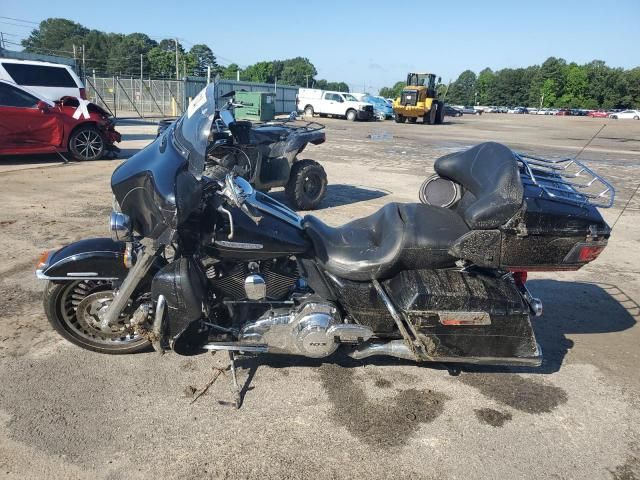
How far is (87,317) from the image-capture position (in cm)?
336

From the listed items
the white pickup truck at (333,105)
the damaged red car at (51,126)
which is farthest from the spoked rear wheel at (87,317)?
the white pickup truck at (333,105)

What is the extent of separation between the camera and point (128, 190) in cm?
283

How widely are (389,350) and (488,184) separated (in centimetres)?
116

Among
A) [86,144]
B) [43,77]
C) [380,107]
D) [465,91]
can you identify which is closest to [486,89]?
[465,91]

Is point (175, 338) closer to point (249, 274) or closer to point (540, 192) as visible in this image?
point (249, 274)

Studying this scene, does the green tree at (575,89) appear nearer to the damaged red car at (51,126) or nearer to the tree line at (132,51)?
the tree line at (132,51)

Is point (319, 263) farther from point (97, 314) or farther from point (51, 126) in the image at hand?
point (51, 126)

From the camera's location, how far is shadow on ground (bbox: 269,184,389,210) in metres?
8.12

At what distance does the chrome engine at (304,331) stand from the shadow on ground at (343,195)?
194 inches

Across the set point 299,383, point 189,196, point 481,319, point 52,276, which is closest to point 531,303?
point 481,319


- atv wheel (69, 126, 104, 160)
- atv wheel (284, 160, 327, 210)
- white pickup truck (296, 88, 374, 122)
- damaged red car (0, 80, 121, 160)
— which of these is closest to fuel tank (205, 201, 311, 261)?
atv wheel (284, 160, 327, 210)

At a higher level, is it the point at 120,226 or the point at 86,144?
the point at 120,226

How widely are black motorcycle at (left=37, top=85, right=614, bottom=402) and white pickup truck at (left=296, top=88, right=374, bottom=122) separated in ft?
92.7

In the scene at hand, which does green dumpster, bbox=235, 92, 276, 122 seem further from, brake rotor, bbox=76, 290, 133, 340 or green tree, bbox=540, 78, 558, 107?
green tree, bbox=540, 78, 558, 107
